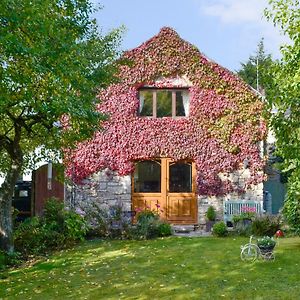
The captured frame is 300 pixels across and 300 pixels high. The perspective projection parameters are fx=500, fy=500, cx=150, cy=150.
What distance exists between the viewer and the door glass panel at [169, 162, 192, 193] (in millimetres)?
17422

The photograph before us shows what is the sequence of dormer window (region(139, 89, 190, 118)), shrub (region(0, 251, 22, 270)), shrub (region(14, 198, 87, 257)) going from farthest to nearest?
dormer window (region(139, 89, 190, 118)), shrub (region(14, 198, 87, 257)), shrub (region(0, 251, 22, 270))

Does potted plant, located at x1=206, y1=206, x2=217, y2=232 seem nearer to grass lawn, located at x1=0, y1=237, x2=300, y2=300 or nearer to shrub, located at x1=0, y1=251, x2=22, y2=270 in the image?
grass lawn, located at x1=0, y1=237, x2=300, y2=300

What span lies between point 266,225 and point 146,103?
6.17 m

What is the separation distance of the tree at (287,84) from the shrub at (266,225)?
6.28 m

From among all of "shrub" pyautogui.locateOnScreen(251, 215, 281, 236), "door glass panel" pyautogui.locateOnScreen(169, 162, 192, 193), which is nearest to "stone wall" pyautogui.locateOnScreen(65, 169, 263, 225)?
"door glass panel" pyautogui.locateOnScreen(169, 162, 192, 193)

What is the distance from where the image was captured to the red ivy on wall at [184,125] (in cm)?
1717

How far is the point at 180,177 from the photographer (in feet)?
57.3

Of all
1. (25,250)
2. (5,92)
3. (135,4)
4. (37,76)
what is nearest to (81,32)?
(135,4)

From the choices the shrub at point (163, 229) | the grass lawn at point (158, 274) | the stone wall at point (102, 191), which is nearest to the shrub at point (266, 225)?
the grass lawn at point (158, 274)

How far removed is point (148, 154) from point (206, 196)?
8.08 ft

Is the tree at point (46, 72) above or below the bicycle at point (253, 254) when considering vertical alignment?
above

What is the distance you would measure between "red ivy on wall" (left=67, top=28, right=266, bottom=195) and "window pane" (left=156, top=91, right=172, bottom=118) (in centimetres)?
28

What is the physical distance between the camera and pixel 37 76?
8672 mm

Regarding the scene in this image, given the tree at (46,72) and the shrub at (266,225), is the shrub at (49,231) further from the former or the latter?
the shrub at (266,225)
